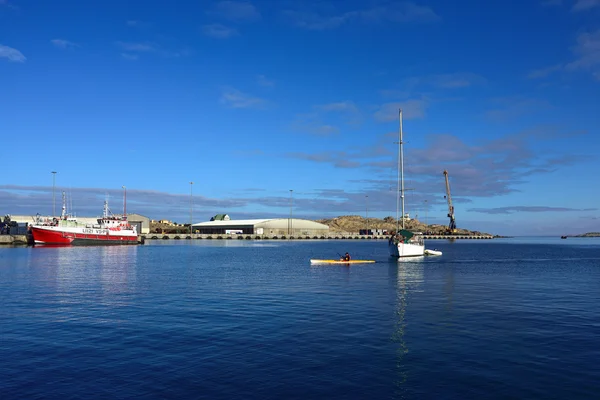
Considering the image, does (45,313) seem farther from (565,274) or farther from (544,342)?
(565,274)

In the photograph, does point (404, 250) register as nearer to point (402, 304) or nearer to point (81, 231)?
point (402, 304)

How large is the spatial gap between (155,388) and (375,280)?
40356 mm

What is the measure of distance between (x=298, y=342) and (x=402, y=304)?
599 inches

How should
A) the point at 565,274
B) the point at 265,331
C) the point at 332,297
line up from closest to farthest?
the point at 265,331, the point at 332,297, the point at 565,274

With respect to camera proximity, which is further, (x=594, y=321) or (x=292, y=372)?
(x=594, y=321)

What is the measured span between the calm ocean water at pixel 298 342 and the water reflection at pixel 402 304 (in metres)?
0.14

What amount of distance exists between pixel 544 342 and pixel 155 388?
792 inches

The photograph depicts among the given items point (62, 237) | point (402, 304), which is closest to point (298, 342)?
point (402, 304)

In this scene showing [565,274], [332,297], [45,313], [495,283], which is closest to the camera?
[45,313]

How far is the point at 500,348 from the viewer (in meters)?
23.3

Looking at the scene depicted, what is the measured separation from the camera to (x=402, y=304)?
3709 cm

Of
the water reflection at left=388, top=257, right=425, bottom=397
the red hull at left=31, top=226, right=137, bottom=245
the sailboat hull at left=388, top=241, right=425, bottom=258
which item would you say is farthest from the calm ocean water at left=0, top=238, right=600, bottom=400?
the red hull at left=31, top=226, right=137, bottom=245

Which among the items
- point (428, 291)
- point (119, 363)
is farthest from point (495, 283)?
point (119, 363)

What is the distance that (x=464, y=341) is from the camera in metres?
24.8
